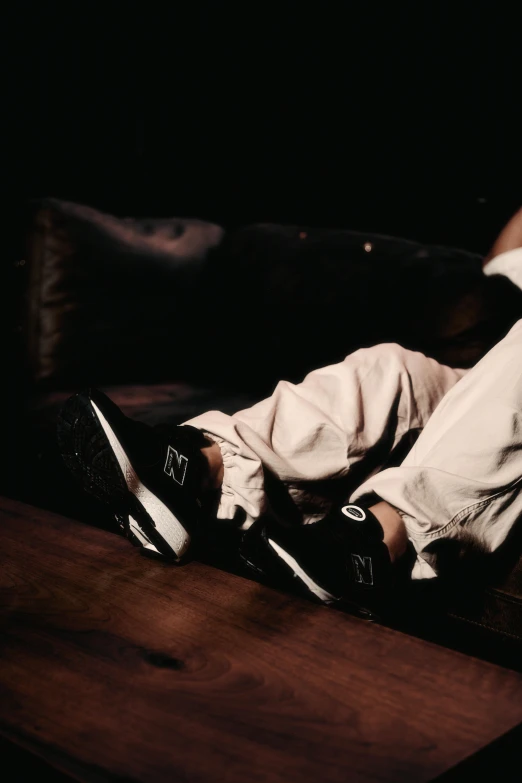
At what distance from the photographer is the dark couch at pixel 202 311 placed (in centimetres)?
147

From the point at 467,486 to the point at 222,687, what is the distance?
417mm

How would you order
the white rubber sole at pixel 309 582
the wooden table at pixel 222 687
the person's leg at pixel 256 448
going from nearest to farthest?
the wooden table at pixel 222 687
the white rubber sole at pixel 309 582
the person's leg at pixel 256 448

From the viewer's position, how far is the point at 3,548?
0.88m

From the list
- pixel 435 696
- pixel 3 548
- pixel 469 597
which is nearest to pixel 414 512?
pixel 469 597

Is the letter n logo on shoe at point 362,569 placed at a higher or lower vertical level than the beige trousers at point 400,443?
lower

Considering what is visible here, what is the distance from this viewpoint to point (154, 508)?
0.85 meters

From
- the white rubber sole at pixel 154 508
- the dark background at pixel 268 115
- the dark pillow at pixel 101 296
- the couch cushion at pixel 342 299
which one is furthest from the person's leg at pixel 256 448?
the dark background at pixel 268 115

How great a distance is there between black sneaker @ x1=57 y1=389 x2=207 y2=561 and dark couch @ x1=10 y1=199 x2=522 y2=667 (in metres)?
0.48

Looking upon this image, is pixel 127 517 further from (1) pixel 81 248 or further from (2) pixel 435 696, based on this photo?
(1) pixel 81 248

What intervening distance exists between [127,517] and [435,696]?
457 mm

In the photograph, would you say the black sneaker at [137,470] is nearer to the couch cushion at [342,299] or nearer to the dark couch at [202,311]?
the dark couch at [202,311]

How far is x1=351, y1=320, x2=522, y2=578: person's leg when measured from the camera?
0.84 m

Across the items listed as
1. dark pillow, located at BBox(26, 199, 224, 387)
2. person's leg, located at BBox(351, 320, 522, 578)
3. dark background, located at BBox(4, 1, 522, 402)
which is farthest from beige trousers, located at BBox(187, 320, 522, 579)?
dark background, located at BBox(4, 1, 522, 402)

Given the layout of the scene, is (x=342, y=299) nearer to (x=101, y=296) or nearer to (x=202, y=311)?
(x=202, y=311)
